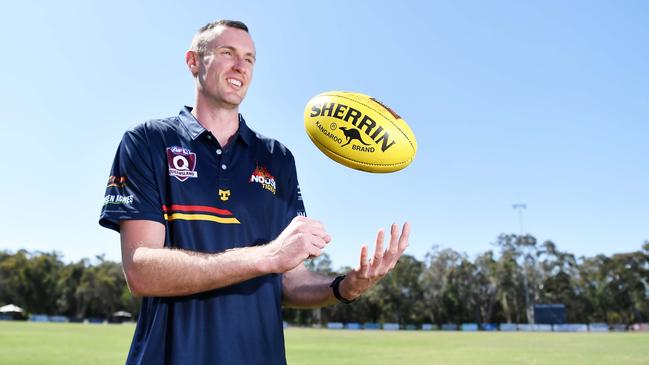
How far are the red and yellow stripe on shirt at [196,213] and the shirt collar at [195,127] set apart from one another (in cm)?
40

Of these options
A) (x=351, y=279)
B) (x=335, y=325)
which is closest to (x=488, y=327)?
(x=335, y=325)

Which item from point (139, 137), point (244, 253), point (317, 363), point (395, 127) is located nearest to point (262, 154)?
point (139, 137)

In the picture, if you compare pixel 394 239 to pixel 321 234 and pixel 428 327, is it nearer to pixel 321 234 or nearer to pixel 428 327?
pixel 321 234

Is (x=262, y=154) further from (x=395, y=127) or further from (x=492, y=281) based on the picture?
(x=492, y=281)

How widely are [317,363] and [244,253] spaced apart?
1551 centimetres

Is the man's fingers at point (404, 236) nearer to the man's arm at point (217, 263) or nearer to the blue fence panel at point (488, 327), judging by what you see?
the man's arm at point (217, 263)

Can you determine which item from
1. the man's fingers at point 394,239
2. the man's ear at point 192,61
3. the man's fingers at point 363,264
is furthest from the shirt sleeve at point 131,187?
the man's fingers at point 394,239

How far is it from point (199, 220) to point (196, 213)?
4cm

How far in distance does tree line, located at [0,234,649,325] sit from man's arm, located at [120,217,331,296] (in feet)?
276

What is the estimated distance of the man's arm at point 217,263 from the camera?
7.84ft

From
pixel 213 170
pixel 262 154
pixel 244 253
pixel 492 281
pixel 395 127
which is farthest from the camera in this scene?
pixel 492 281

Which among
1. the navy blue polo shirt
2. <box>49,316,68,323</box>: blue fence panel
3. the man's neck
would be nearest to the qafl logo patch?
the navy blue polo shirt

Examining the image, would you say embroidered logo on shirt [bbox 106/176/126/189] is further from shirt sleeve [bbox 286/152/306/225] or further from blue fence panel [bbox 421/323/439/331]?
blue fence panel [bbox 421/323/439/331]

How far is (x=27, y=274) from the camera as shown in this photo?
9838cm
